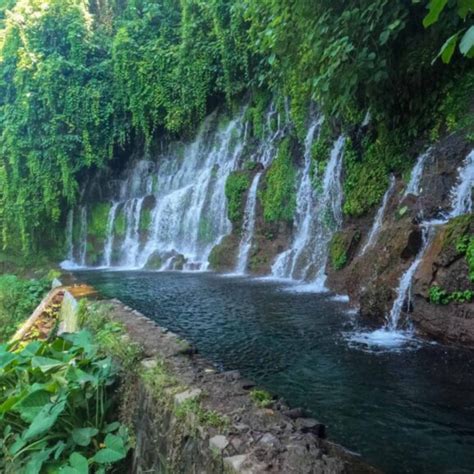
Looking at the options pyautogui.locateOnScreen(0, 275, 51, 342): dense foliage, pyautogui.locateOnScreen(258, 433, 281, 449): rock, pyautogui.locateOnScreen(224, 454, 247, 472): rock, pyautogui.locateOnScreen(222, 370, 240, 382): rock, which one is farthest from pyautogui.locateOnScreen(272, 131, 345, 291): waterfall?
pyautogui.locateOnScreen(224, 454, 247, 472): rock

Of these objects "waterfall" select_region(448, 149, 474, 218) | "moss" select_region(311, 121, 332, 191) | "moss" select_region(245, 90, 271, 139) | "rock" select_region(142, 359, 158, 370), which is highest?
"moss" select_region(245, 90, 271, 139)

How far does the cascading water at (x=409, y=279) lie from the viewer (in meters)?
5.31

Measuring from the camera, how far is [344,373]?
4367mm

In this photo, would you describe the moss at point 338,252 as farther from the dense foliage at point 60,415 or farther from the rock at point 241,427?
the rock at point 241,427

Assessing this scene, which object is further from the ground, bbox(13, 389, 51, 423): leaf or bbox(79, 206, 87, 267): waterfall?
bbox(79, 206, 87, 267): waterfall

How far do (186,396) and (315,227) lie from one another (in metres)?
8.46

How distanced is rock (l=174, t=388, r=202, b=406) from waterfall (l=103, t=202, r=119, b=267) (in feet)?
52.1

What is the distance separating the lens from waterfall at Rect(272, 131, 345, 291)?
10.1m

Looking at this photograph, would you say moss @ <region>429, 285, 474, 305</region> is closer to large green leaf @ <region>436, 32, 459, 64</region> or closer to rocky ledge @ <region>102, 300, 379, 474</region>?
rocky ledge @ <region>102, 300, 379, 474</region>

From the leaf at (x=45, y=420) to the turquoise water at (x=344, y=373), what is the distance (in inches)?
71.0

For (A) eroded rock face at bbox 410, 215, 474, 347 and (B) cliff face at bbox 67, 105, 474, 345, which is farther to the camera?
(B) cliff face at bbox 67, 105, 474, 345

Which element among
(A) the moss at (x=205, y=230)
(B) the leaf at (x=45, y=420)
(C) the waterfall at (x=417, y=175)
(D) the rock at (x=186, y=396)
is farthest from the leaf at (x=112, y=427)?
(A) the moss at (x=205, y=230)

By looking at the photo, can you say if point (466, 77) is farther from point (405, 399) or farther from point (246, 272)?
point (246, 272)

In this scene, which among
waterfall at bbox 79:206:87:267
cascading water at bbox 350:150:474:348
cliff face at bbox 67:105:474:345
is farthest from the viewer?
waterfall at bbox 79:206:87:267
